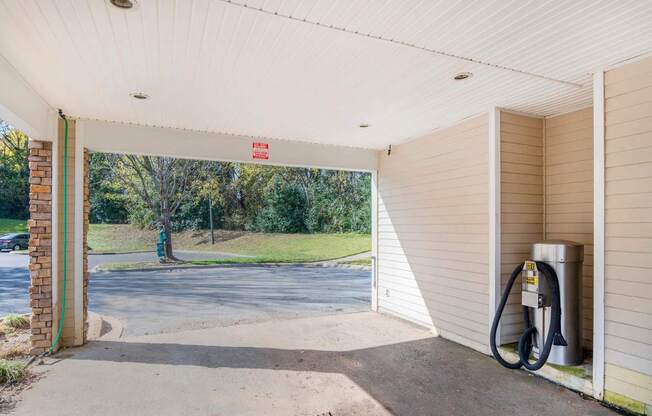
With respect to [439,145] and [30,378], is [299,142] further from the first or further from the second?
[30,378]

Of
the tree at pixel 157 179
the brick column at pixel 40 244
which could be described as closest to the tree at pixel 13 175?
the tree at pixel 157 179

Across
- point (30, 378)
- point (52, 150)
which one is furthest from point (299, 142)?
point (30, 378)

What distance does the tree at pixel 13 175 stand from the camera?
811 inches

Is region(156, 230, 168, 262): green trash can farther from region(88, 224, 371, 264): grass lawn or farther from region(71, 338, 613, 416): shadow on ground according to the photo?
region(71, 338, 613, 416): shadow on ground

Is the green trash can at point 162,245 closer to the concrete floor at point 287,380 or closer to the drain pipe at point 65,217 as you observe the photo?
the concrete floor at point 287,380

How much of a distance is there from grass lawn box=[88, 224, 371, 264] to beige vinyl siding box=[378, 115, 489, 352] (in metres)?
10.8

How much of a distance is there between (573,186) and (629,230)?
1289 millimetres

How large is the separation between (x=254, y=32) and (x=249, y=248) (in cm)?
Answer: 1708

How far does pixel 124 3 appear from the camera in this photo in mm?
2107

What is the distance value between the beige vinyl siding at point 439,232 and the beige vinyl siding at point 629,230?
4.12 feet

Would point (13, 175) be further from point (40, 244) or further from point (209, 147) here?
point (209, 147)

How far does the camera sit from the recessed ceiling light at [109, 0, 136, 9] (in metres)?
2.09

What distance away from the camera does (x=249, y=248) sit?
18906mm

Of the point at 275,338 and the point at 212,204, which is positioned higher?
the point at 212,204
